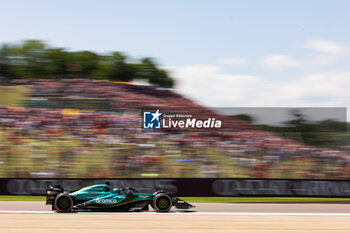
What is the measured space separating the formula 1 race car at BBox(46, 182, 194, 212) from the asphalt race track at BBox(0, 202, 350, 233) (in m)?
0.20

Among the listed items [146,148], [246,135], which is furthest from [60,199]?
[246,135]

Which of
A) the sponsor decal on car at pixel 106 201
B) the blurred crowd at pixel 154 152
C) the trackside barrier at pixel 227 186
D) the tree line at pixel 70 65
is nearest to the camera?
the sponsor decal on car at pixel 106 201

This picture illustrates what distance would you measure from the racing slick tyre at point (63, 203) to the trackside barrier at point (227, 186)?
442cm

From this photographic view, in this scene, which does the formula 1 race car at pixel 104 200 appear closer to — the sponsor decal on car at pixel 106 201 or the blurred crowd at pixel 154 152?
the sponsor decal on car at pixel 106 201

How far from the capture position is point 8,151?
1811 centimetres

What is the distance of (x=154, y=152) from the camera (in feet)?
59.1

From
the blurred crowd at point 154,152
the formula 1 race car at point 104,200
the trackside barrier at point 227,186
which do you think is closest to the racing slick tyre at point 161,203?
the formula 1 race car at point 104,200

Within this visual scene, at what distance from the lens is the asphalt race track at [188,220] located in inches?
349

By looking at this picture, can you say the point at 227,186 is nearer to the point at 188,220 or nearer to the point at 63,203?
the point at 188,220

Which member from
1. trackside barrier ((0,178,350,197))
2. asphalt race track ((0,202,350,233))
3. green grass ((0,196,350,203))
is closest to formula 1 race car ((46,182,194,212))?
asphalt race track ((0,202,350,233))

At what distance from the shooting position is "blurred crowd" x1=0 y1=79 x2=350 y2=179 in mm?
16750

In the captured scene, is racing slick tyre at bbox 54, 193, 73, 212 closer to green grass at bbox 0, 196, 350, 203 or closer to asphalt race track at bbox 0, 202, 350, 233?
asphalt race track at bbox 0, 202, 350, 233

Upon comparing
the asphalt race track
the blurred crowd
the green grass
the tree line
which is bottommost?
the green grass

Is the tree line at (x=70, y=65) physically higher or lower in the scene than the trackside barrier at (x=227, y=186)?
higher
